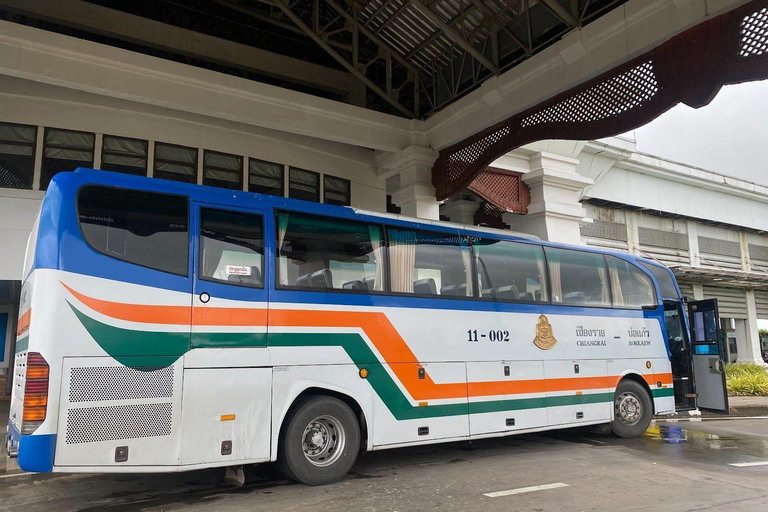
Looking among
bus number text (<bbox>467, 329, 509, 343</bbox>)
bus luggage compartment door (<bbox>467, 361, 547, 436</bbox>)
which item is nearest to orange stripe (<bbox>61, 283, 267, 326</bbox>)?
bus number text (<bbox>467, 329, 509, 343</bbox>)

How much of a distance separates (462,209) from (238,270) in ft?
39.2

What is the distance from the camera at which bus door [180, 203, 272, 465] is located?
18.7 ft

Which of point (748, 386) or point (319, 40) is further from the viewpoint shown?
point (748, 386)

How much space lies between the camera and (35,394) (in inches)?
197

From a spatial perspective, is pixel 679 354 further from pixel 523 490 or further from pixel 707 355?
pixel 523 490

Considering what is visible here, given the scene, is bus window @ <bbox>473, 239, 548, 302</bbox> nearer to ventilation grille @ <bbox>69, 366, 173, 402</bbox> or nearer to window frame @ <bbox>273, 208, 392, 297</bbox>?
window frame @ <bbox>273, 208, 392, 297</bbox>

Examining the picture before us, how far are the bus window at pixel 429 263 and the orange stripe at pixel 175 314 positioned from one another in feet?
6.69

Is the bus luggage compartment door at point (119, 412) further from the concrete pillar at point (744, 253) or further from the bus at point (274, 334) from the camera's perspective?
the concrete pillar at point (744, 253)

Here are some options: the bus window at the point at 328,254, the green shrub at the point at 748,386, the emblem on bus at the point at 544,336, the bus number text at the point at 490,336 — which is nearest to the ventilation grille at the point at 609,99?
the emblem on bus at the point at 544,336

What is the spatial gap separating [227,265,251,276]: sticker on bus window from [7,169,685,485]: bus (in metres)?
0.02

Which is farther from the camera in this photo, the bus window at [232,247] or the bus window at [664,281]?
the bus window at [664,281]

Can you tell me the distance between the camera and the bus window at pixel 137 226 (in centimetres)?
548

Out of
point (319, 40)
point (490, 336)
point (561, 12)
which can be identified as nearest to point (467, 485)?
point (490, 336)

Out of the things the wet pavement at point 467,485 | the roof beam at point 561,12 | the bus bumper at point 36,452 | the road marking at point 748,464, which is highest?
the roof beam at point 561,12
